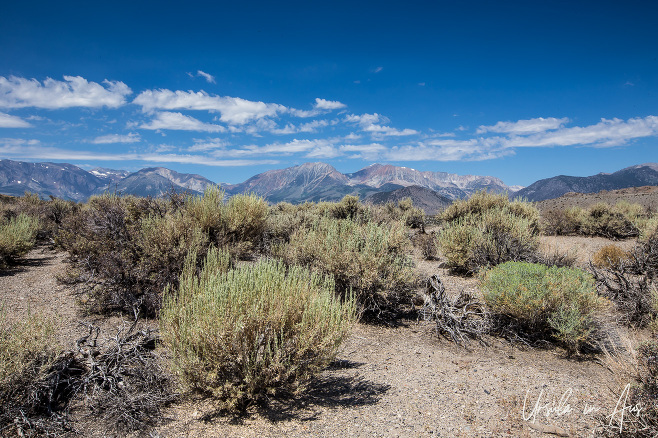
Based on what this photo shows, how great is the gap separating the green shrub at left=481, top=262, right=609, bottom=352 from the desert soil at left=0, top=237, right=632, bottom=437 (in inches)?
17.5

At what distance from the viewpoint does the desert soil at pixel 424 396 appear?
10.4ft

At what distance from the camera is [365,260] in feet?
21.6

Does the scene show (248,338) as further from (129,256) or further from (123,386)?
(129,256)

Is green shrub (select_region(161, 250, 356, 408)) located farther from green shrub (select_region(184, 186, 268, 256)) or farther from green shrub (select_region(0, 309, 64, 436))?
green shrub (select_region(184, 186, 268, 256))

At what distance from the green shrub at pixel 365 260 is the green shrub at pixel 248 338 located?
2.67m

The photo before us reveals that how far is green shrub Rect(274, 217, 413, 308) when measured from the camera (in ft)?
21.4

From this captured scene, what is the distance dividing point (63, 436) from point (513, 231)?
11.3 m

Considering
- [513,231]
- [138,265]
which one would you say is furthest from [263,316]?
[513,231]

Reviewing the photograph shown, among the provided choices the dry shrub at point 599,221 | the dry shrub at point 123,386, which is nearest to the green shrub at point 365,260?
the dry shrub at point 123,386

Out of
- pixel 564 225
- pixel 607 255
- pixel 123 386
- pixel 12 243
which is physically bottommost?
pixel 123 386

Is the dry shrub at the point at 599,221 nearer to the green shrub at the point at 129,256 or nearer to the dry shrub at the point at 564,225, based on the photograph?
the dry shrub at the point at 564,225

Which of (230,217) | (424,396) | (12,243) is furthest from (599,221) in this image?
(12,243)

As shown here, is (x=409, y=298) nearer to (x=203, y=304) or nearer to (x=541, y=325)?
(x=541, y=325)

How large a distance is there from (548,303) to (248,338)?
5.07 metres
